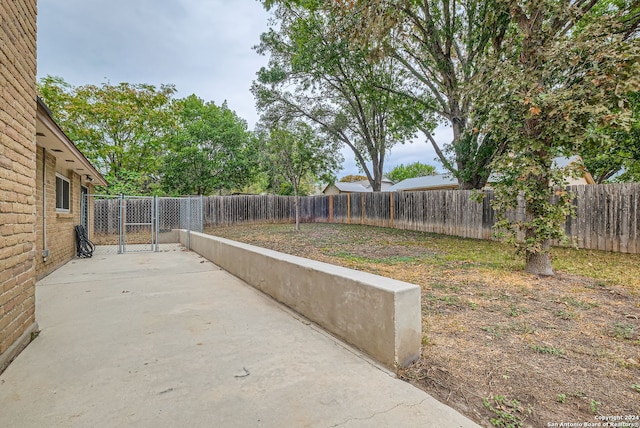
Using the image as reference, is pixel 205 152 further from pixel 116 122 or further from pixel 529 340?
pixel 529 340

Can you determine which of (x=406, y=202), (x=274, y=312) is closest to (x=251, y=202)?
(x=406, y=202)

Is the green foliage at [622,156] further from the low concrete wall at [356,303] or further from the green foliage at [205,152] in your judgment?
the green foliage at [205,152]

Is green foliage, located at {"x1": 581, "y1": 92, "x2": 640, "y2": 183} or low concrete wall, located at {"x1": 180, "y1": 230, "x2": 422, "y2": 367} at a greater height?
green foliage, located at {"x1": 581, "y1": 92, "x2": 640, "y2": 183}

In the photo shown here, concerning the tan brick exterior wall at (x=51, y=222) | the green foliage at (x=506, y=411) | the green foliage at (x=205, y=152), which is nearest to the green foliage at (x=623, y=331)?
the green foliage at (x=506, y=411)

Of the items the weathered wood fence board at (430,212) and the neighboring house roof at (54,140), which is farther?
the weathered wood fence board at (430,212)

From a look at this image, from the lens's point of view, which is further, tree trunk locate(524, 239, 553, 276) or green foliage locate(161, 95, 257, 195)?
green foliage locate(161, 95, 257, 195)

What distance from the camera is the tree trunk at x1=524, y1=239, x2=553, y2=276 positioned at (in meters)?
4.83

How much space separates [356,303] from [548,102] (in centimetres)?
401

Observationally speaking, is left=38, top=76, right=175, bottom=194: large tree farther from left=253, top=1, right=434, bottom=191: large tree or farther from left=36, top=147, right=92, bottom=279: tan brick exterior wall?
left=36, top=147, right=92, bottom=279: tan brick exterior wall

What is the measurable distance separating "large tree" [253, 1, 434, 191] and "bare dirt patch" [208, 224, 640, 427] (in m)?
8.31

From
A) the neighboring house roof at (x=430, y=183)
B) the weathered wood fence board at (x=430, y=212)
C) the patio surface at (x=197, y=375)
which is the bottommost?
the patio surface at (x=197, y=375)

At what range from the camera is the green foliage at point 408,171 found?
1665 inches

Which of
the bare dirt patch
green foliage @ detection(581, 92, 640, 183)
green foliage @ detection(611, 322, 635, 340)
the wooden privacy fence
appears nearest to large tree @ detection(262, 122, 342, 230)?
the wooden privacy fence

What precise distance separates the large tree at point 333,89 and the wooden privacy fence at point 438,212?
2.29m
